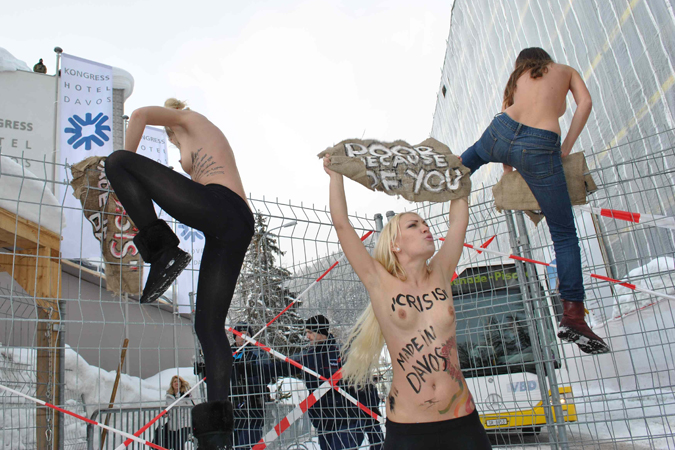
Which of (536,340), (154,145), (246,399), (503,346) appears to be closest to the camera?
(536,340)

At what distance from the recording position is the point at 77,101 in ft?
31.7

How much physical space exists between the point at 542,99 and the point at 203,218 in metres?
1.93

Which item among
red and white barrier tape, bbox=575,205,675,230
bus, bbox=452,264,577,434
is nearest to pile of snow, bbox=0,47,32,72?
bus, bbox=452,264,577,434

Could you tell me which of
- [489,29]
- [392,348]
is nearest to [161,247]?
[392,348]

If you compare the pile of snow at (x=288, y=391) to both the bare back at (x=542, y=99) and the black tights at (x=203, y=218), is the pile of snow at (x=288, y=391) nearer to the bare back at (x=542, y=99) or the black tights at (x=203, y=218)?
the black tights at (x=203, y=218)

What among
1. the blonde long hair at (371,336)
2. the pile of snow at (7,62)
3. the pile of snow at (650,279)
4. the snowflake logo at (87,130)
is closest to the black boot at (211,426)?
the blonde long hair at (371,336)

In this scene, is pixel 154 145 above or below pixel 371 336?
above

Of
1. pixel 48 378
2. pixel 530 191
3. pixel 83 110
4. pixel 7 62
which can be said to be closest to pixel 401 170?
pixel 530 191

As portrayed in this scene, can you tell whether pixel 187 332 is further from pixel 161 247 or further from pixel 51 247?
pixel 161 247

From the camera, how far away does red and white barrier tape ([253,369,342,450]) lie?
301 centimetres

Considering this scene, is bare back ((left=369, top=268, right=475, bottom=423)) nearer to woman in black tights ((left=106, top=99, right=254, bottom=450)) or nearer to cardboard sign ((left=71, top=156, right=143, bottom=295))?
woman in black tights ((left=106, top=99, right=254, bottom=450))

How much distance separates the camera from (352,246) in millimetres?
2375

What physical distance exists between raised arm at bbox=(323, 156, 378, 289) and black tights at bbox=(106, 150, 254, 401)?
20.2 inches

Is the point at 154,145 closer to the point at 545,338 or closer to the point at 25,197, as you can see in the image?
the point at 25,197
